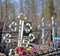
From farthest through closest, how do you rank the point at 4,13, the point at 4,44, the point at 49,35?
the point at 4,13, the point at 49,35, the point at 4,44

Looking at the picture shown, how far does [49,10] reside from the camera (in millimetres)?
6742

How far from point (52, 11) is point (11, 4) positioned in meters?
1.43

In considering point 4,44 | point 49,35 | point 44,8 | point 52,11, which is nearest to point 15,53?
point 4,44

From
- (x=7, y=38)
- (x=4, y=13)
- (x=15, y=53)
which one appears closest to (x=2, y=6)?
(x=4, y=13)

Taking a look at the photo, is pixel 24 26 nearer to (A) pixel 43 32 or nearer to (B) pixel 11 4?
(A) pixel 43 32

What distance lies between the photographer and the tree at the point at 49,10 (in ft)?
21.8

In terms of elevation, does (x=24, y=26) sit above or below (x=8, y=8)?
below

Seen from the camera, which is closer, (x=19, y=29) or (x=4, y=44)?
(x=19, y=29)

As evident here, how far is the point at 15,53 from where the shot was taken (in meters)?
2.74

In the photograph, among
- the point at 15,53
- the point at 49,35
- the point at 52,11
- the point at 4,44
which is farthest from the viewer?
the point at 52,11

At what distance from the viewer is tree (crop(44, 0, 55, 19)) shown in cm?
665

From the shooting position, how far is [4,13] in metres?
7.21

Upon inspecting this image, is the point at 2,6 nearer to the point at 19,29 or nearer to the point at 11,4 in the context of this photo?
the point at 11,4

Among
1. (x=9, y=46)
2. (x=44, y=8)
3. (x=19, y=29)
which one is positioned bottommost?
(x=9, y=46)
